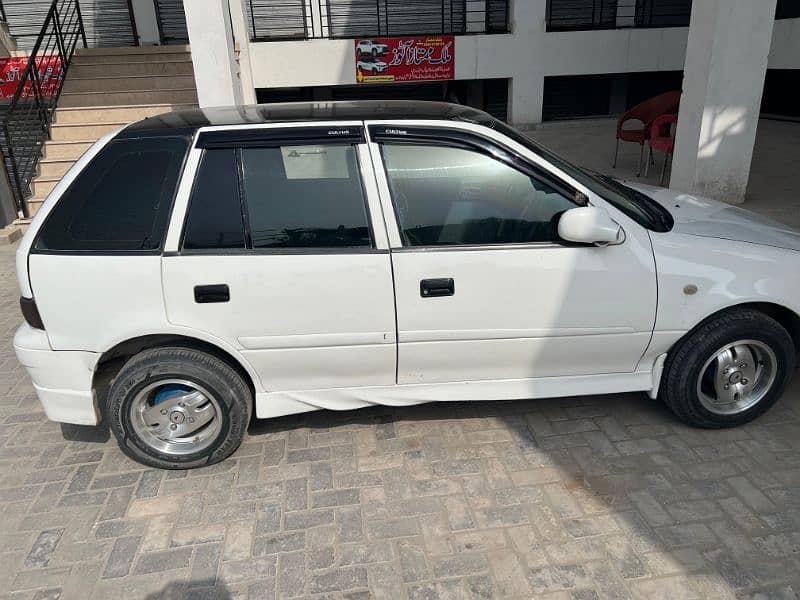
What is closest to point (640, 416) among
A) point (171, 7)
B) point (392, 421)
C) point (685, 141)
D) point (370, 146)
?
point (392, 421)

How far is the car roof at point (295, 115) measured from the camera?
3.04m

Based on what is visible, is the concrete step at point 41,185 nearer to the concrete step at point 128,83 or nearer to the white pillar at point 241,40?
the concrete step at point 128,83

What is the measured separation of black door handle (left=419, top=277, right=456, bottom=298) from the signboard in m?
12.2

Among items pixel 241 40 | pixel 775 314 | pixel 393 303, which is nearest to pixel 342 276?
pixel 393 303

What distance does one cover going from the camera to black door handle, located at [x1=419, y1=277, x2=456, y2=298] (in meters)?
2.95

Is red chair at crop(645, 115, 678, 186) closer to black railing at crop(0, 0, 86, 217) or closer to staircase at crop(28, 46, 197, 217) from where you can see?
staircase at crop(28, 46, 197, 217)

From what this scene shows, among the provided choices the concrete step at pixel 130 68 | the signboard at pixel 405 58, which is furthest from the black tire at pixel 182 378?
the signboard at pixel 405 58

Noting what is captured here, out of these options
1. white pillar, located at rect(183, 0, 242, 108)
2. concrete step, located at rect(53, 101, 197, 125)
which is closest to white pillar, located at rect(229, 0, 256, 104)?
concrete step, located at rect(53, 101, 197, 125)

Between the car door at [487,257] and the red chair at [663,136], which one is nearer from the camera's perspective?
the car door at [487,257]

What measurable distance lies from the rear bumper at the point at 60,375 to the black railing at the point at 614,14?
15063mm

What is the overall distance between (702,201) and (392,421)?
98.7 inches

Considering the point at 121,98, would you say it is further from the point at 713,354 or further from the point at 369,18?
the point at 713,354

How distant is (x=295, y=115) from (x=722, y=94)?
602cm

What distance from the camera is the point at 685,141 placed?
7430 millimetres
